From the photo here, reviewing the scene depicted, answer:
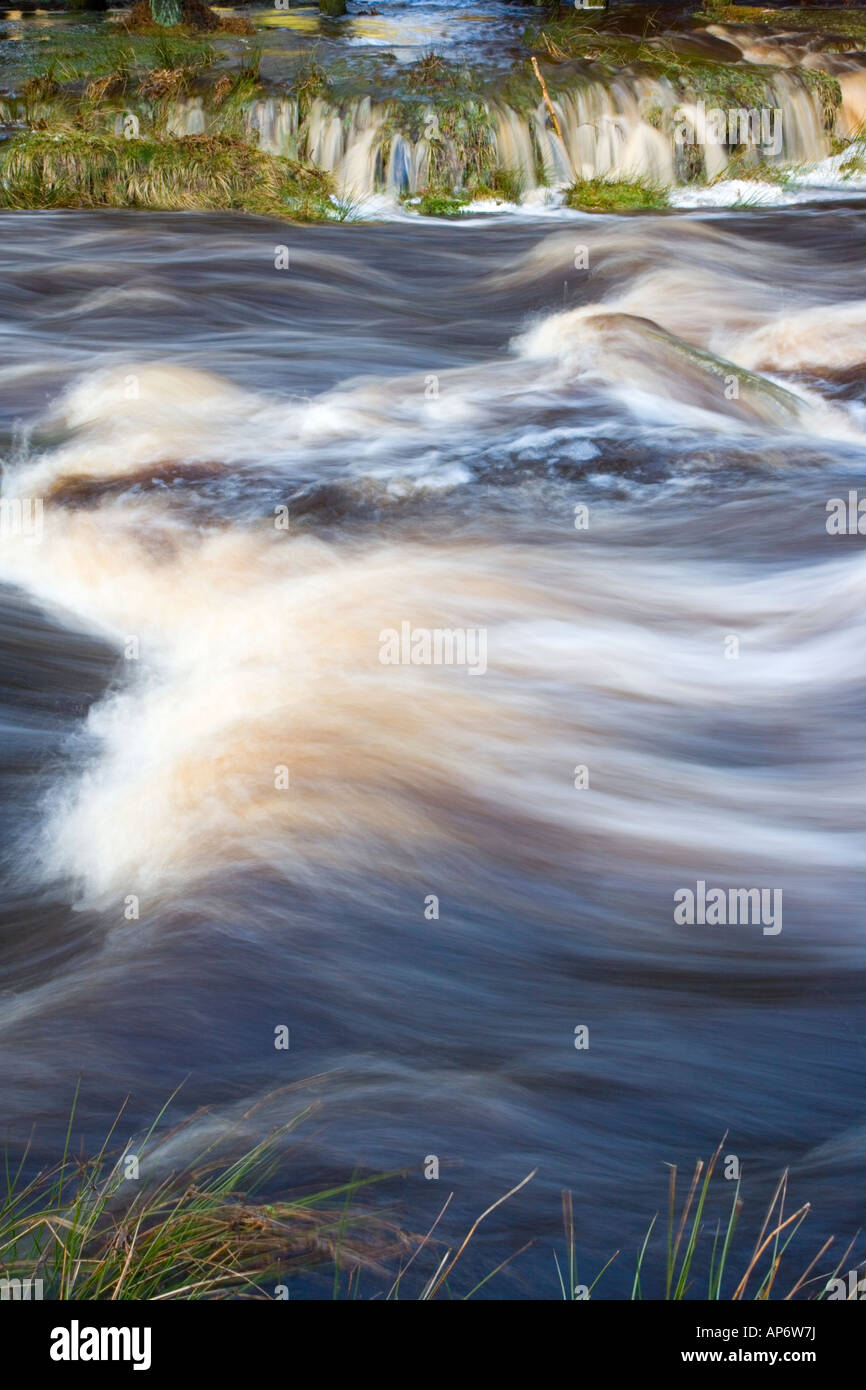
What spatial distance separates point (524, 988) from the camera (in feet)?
11.7

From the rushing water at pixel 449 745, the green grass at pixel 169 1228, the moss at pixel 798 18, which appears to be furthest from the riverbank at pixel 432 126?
the green grass at pixel 169 1228

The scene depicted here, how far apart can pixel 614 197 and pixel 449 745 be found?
9.23 meters

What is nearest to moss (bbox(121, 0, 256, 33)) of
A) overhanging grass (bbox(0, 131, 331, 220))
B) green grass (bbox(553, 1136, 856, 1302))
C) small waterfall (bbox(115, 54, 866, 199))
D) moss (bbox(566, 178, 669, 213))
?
small waterfall (bbox(115, 54, 866, 199))

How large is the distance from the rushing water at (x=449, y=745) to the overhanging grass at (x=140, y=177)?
2.65 meters

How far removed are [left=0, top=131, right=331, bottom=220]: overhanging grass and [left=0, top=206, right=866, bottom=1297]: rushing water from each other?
2.65m

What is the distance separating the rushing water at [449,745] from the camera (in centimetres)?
314

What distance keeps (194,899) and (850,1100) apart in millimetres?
1880

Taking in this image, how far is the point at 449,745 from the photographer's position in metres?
4.56

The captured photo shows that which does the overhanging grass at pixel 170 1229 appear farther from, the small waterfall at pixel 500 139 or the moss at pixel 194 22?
the moss at pixel 194 22

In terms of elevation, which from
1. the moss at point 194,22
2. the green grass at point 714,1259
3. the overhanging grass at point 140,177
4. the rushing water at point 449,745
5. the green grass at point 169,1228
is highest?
the moss at point 194,22

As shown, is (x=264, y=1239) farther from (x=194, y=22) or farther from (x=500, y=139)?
(x=194, y=22)

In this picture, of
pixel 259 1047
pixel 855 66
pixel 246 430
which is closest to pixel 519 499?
pixel 246 430

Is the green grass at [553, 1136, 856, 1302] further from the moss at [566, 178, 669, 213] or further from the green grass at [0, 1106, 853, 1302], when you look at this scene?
the moss at [566, 178, 669, 213]

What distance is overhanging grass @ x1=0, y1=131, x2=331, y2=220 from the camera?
11.0 meters
